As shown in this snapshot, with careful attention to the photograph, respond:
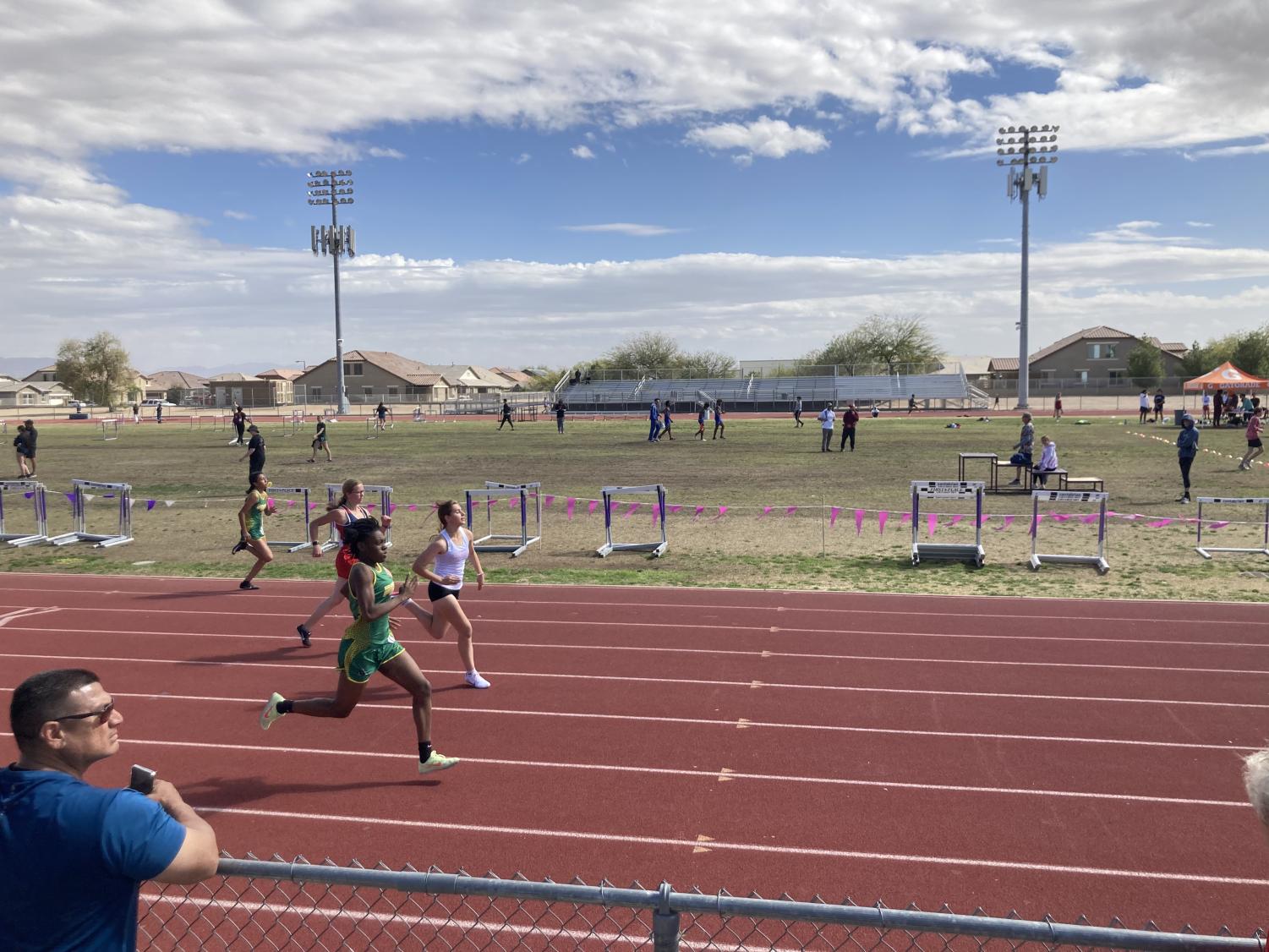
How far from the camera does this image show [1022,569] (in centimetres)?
1520

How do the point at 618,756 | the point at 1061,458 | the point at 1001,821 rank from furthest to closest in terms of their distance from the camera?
1. the point at 1061,458
2. the point at 618,756
3. the point at 1001,821

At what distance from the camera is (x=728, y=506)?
72.8 feet

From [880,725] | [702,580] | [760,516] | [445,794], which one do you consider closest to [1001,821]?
[880,725]

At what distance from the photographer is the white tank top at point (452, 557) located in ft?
30.3

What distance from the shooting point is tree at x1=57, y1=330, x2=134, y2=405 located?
4341 inches

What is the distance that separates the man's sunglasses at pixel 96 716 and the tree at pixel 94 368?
12064 cm

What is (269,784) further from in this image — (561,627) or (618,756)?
(561,627)

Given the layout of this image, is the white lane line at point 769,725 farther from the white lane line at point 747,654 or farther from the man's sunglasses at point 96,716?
the man's sunglasses at point 96,716

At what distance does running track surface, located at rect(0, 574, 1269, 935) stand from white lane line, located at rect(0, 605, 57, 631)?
27cm

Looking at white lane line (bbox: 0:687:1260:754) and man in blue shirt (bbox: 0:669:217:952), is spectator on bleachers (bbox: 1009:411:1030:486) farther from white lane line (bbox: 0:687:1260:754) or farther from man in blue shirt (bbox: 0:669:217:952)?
man in blue shirt (bbox: 0:669:217:952)

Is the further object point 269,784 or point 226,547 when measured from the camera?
point 226,547

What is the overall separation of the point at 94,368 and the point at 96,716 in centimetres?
12266

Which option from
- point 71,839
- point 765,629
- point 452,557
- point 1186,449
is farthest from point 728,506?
point 71,839

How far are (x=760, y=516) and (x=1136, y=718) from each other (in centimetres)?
1196
